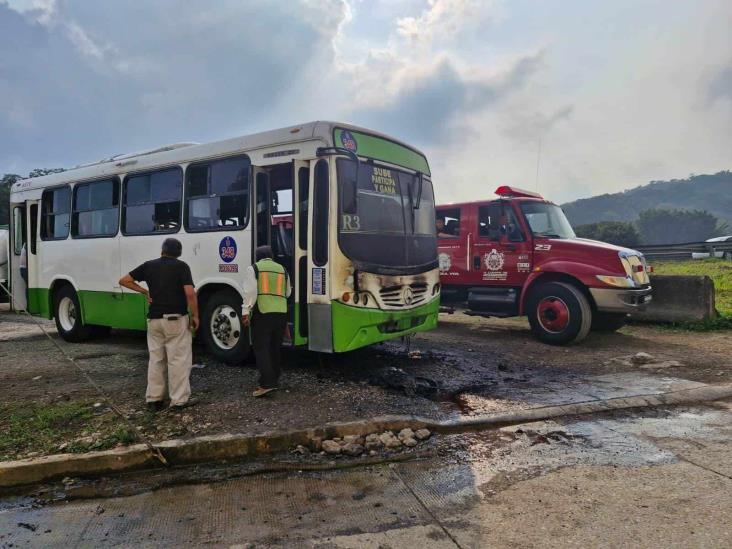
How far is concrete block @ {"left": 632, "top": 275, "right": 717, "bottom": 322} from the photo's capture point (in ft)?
31.2

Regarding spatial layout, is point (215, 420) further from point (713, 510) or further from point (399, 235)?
point (713, 510)

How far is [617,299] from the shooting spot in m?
8.21

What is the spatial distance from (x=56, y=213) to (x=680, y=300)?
1145 centimetres

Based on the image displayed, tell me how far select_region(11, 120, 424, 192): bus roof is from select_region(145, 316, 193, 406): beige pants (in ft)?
7.81

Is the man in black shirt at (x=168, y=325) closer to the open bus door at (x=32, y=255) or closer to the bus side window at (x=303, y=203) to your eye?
the bus side window at (x=303, y=203)

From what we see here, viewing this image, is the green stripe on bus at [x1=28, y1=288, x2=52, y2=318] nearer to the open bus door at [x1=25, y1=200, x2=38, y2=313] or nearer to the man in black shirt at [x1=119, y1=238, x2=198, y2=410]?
the open bus door at [x1=25, y1=200, x2=38, y2=313]

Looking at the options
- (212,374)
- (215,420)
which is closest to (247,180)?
(212,374)

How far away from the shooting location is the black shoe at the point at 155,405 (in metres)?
5.05

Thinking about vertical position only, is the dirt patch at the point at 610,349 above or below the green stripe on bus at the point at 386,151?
below

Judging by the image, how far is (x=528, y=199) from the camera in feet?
30.8

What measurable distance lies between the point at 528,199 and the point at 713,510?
6.85 metres

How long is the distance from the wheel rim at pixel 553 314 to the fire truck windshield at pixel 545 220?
1204 millimetres

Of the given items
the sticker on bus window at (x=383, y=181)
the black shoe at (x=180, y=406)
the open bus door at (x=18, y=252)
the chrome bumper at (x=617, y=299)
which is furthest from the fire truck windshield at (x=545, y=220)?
the open bus door at (x=18, y=252)

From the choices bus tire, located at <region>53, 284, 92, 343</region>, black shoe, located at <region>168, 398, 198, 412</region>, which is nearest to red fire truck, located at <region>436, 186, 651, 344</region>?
black shoe, located at <region>168, 398, 198, 412</region>
